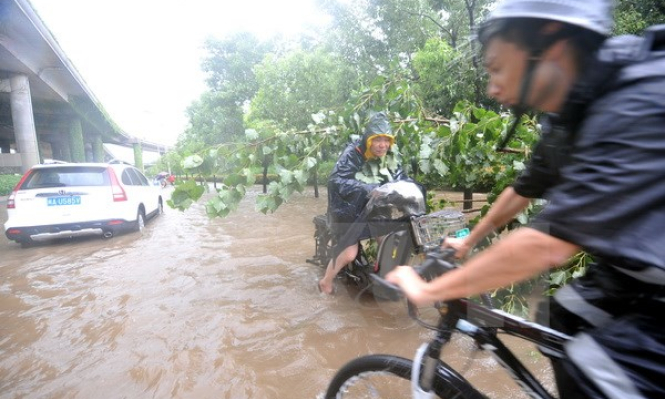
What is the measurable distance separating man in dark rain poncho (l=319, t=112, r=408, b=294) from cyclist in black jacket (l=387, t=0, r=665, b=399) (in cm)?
223

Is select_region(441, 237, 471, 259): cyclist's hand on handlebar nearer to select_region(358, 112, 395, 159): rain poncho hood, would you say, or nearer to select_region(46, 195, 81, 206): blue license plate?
select_region(358, 112, 395, 159): rain poncho hood

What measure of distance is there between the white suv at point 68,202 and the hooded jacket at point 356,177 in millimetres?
5123

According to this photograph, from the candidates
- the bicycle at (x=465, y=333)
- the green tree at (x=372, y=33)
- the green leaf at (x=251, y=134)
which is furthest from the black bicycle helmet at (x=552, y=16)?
the green tree at (x=372, y=33)

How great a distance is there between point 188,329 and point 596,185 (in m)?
3.55

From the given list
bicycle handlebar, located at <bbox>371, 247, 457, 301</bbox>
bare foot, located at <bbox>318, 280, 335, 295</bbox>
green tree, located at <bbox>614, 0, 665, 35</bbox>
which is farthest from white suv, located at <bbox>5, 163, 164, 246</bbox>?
green tree, located at <bbox>614, 0, 665, 35</bbox>

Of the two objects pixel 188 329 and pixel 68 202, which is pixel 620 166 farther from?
pixel 68 202

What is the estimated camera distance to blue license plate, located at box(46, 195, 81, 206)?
6.10 m

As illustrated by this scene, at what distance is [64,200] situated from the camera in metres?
6.16

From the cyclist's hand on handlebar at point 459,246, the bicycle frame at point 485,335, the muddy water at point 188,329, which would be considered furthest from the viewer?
the muddy water at point 188,329

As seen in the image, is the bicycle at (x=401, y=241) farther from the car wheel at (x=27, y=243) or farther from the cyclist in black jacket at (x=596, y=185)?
the car wheel at (x=27, y=243)

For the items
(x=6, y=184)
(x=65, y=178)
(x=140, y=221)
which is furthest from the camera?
(x=6, y=184)

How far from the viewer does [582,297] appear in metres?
1.20

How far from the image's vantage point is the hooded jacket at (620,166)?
2.59 ft

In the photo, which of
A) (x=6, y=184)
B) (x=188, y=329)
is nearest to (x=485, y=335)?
(x=188, y=329)
